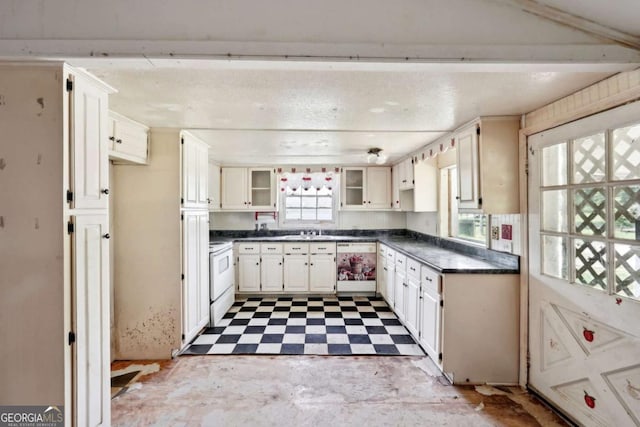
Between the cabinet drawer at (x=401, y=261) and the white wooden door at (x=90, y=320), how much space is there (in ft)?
8.83

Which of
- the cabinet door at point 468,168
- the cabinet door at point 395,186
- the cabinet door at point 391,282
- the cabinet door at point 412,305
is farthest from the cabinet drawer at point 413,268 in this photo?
the cabinet door at point 395,186

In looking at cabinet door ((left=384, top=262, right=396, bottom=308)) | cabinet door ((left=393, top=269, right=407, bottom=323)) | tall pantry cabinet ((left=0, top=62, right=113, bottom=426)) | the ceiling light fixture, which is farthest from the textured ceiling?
cabinet door ((left=384, top=262, right=396, bottom=308))

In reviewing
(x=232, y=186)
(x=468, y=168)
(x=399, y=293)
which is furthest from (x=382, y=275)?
(x=232, y=186)

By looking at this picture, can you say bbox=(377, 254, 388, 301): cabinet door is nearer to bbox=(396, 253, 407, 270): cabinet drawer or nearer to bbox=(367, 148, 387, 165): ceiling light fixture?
bbox=(396, 253, 407, 270): cabinet drawer

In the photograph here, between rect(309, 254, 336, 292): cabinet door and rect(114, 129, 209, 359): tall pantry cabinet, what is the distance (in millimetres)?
2080

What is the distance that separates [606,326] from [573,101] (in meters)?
1.33

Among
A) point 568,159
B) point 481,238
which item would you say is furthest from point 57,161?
point 481,238

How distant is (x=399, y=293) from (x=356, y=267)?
3.58ft

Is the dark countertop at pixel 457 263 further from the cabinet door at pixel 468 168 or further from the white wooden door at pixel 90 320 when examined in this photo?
the white wooden door at pixel 90 320

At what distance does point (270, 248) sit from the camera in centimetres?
448

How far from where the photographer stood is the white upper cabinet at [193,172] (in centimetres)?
282

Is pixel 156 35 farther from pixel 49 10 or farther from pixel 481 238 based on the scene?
pixel 481 238

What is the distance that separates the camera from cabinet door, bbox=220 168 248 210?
190 inches

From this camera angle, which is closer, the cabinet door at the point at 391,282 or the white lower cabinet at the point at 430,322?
the white lower cabinet at the point at 430,322
